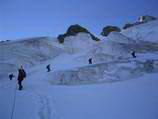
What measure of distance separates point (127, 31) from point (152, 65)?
43.6 meters

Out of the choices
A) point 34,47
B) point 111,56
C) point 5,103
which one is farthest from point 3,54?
point 5,103

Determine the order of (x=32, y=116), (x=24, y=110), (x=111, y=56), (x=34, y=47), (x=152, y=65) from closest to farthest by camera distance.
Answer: (x=32, y=116) < (x=24, y=110) < (x=152, y=65) < (x=111, y=56) < (x=34, y=47)

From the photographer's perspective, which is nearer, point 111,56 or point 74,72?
point 74,72

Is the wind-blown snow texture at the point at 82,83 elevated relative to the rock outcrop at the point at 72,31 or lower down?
lower down

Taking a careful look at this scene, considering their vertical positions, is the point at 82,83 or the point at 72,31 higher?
the point at 72,31

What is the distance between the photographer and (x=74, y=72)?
21016 millimetres

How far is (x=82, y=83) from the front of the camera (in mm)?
18891

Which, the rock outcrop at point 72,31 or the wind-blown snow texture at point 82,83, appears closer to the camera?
the wind-blown snow texture at point 82,83

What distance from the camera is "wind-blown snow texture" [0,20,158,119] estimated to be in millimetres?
8086

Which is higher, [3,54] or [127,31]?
[127,31]

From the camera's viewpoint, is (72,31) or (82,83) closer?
(82,83)

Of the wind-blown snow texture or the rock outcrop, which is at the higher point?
the rock outcrop

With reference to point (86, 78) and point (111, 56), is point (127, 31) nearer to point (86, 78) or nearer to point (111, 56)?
point (111, 56)

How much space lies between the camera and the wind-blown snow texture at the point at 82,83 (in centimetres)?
809
